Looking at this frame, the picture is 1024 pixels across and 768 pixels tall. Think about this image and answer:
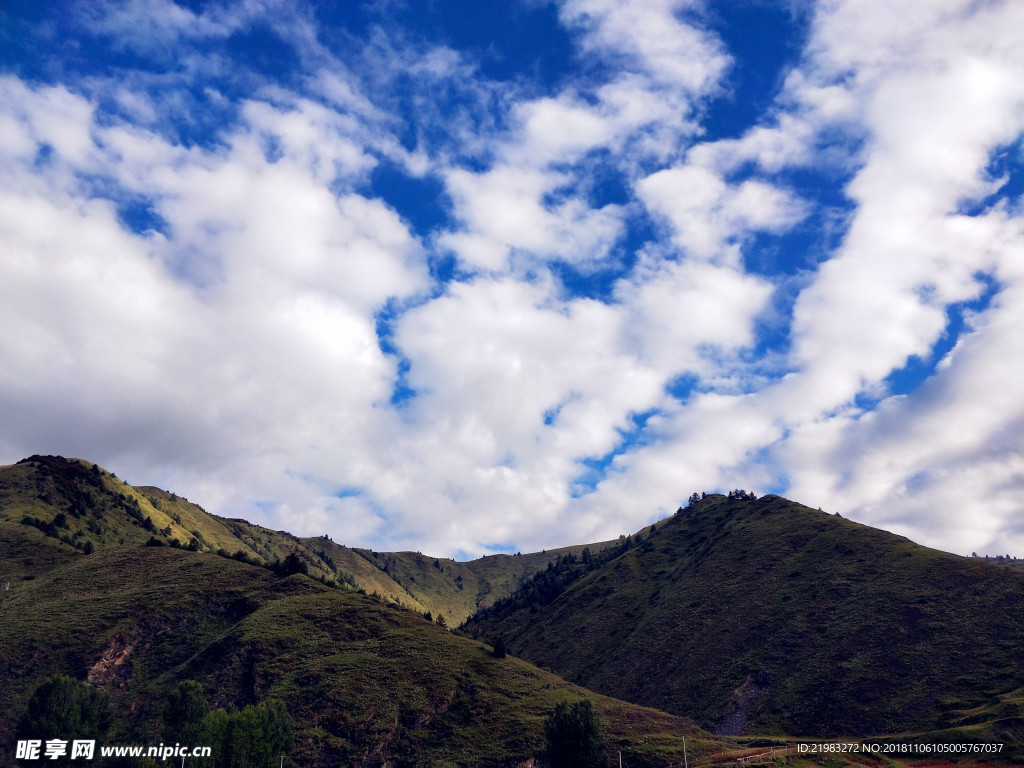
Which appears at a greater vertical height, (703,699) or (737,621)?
(737,621)

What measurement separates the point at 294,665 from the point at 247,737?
2969 centimetres

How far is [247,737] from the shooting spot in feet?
233

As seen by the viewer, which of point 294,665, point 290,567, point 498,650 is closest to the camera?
point 294,665

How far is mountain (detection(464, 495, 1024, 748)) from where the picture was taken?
97375 mm

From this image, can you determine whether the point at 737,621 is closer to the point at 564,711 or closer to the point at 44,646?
the point at 564,711

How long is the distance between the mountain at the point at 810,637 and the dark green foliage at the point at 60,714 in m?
97.2

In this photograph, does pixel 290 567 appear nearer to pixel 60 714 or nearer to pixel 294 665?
pixel 294 665

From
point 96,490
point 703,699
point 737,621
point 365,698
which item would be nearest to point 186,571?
point 365,698

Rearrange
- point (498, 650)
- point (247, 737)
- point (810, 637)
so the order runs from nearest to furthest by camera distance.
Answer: point (247, 737)
point (498, 650)
point (810, 637)

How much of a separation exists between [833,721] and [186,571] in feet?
414

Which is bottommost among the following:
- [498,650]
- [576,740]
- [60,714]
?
[576,740]

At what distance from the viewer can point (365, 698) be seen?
301 ft

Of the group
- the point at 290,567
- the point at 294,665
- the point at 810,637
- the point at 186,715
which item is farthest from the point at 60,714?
the point at 810,637

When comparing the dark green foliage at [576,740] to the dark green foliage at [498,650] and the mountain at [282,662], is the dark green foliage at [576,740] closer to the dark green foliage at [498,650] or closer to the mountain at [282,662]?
the mountain at [282,662]
